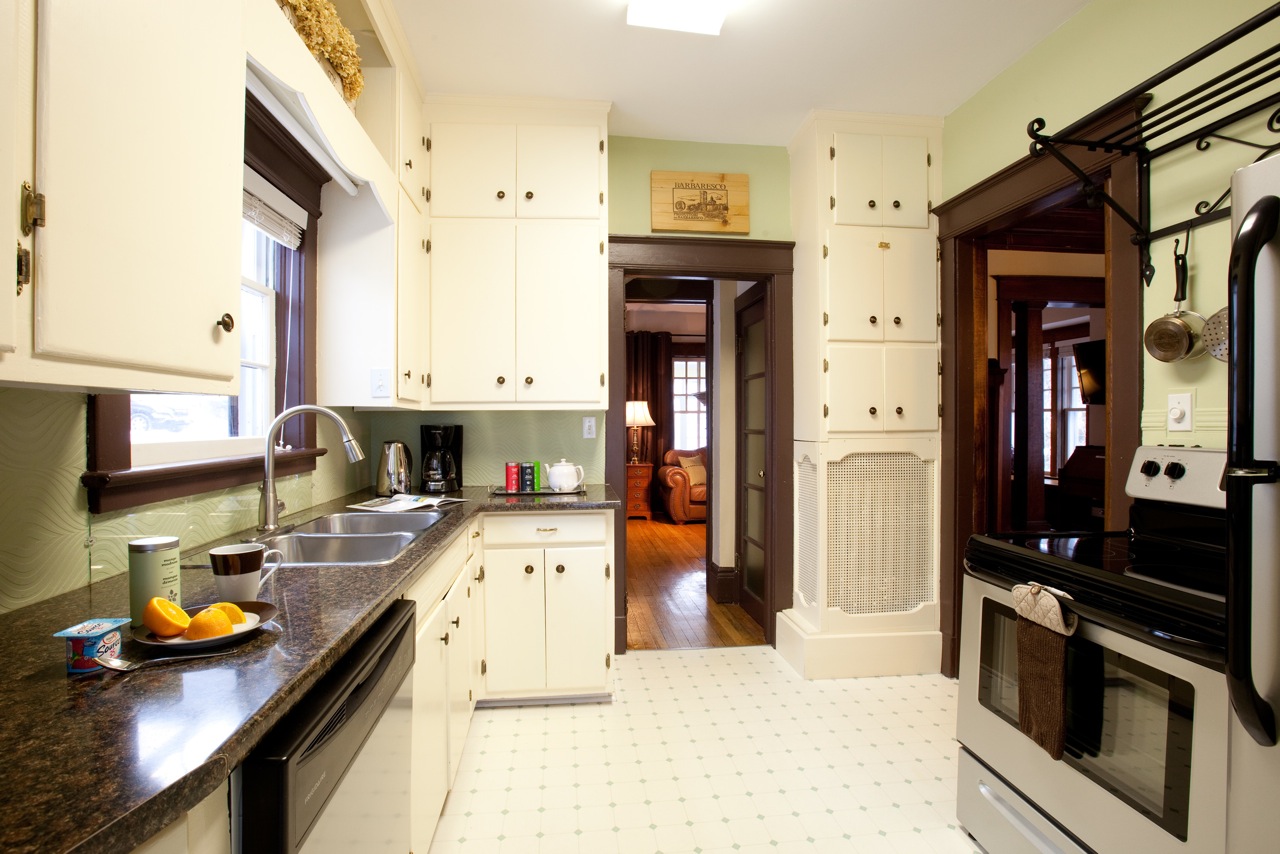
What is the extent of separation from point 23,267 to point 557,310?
2035 mm

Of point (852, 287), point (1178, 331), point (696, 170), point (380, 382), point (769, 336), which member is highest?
point (696, 170)

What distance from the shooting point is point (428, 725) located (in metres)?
1.53

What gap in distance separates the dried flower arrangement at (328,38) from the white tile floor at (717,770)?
219 centimetres

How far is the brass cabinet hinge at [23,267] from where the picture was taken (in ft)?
2.16

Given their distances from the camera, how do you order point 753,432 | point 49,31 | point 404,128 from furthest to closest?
point 753,432
point 404,128
point 49,31

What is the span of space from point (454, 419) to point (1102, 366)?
515 centimetres

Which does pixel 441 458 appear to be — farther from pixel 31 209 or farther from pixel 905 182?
pixel 905 182

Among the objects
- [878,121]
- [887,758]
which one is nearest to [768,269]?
[878,121]

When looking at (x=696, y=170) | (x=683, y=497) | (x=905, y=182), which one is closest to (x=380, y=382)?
(x=696, y=170)

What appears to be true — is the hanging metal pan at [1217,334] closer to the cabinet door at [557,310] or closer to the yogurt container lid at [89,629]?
the cabinet door at [557,310]

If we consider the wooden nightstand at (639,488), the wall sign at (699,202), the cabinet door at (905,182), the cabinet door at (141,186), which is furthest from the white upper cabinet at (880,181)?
the wooden nightstand at (639,488)

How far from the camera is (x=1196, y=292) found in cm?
165

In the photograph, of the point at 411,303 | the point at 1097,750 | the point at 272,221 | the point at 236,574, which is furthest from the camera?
the point at 411,303

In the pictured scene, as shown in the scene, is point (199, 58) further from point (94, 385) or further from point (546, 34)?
point (546, 34)
